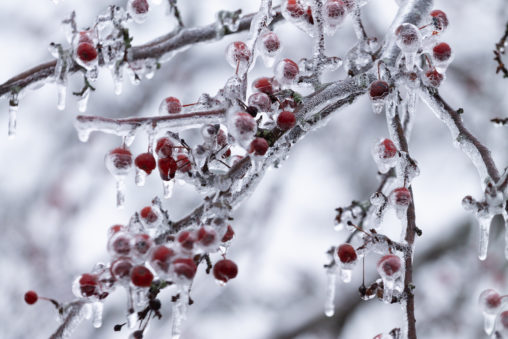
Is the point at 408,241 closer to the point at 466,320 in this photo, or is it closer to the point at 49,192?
the point at 466,320

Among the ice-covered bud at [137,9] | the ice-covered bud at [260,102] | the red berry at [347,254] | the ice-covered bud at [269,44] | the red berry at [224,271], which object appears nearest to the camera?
the red berry at [224,271]

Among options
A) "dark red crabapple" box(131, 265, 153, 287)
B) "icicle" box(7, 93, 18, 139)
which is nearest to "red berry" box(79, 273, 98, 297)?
"dark red crabapple" box(131, 265, 153, 287)

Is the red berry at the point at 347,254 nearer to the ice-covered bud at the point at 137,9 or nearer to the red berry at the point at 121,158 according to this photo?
the red berry at the point at 121,158

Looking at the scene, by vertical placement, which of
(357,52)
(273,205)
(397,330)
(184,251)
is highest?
(273,205)

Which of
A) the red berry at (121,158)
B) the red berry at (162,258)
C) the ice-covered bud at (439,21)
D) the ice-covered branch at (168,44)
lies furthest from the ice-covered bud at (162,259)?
the ice-covered bud at (439,21)

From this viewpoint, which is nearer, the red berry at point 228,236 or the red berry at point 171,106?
the red berry at point 228,236

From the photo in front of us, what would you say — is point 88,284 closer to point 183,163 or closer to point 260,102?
point 183,163

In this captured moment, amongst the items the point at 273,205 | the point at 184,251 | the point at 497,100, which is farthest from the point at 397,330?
the point at 273,205
